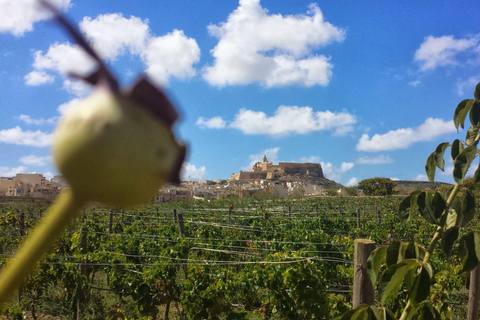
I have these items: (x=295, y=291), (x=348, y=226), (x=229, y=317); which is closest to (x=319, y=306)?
(x=295, y=291)

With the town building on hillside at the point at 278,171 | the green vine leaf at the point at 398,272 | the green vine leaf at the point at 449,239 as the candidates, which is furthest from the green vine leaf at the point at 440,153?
the town building on hillside at the point at 278,171

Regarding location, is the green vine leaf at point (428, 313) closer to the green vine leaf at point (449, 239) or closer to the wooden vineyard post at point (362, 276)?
the green vine leaf at point (449, 239)

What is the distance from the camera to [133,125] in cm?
20

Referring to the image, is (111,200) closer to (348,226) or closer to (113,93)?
(113,93)

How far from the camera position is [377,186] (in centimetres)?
4769

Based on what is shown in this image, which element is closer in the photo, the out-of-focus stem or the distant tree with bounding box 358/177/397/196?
the out-of-focus stem

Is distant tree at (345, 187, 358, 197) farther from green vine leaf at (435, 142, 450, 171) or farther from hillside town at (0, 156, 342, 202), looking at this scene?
green vine leaf at (435, 142, 450, 171)

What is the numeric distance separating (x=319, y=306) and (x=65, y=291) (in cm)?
370

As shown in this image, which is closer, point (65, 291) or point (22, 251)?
point (22, 251)

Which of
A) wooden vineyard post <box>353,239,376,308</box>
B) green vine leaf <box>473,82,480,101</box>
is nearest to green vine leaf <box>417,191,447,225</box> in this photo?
green vine leaf <box>473,82,480,101</box>

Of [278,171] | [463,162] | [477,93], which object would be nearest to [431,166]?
[463,162]

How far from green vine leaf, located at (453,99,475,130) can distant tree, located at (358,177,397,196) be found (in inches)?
1864

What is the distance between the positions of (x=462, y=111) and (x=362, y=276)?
4.34 ft

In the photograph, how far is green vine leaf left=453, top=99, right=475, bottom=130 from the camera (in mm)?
1522
